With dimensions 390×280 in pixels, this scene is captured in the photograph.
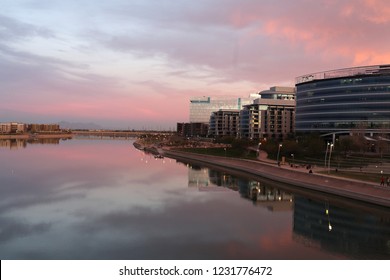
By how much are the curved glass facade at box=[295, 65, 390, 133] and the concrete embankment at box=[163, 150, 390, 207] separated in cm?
4115

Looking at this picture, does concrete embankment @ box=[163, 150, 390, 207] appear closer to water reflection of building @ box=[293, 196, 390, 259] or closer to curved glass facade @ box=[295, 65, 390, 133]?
water reflection of building @ box=[293, 196, 390, 259]

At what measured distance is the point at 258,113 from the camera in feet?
593

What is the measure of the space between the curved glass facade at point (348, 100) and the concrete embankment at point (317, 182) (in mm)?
41149

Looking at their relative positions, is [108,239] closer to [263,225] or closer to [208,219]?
[208,219]

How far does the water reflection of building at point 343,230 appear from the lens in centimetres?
2945

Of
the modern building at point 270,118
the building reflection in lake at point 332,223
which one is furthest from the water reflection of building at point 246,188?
the modern building at point 270,118

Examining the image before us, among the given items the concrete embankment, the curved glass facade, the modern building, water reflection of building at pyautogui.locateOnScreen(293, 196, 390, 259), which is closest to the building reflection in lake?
water reflection of building at pyautogui.locateOnScreen(293, 196, 390, 259)

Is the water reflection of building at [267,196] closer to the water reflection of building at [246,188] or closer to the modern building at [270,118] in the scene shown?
the water reflection of building at [246,188]

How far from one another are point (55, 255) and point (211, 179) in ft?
151

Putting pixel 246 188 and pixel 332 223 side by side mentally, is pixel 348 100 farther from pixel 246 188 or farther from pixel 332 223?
pixel 332 223

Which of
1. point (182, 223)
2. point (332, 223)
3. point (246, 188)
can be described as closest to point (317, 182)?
point (246, 188)

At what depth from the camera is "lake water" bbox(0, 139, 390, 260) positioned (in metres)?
27.8

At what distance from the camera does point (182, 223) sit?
118 feet

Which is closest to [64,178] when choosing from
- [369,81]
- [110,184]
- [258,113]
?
[110,184]
